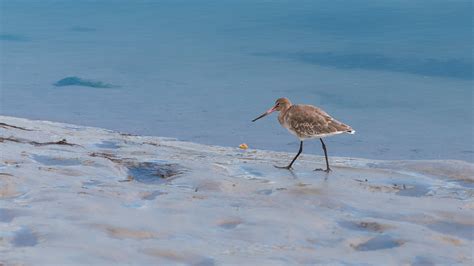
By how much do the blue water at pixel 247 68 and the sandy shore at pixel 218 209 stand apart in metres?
3.18

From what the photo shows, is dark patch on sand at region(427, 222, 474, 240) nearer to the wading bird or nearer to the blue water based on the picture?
the wading bird

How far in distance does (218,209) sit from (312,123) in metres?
2.74

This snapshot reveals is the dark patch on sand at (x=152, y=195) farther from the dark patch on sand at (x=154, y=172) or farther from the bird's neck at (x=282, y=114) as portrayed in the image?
the bird's neck at (x=282, y=114)

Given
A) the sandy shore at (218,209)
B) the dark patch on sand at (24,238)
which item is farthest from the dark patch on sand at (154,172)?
the dark patch on sand at (24,238)

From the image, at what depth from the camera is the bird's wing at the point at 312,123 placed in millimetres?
9289

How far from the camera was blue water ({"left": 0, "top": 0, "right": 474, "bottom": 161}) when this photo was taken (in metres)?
13.8

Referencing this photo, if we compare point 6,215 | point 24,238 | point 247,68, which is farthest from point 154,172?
point 247,68

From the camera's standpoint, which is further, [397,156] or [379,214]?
[397,156]

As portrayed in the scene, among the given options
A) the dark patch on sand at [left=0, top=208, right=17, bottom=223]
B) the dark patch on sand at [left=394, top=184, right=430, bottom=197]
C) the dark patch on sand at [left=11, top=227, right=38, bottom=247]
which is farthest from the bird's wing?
the dark patch on sand at [left=11, top=227, right=38, bottom=247]

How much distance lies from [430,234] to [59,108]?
10150 mm

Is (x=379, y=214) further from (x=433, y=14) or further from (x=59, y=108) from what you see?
Result: (x=433, y=14)

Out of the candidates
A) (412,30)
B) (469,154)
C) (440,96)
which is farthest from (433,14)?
(469,154)

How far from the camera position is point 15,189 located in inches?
286

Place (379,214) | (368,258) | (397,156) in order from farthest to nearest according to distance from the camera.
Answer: (397,156)
(379,214)
(368,258)
